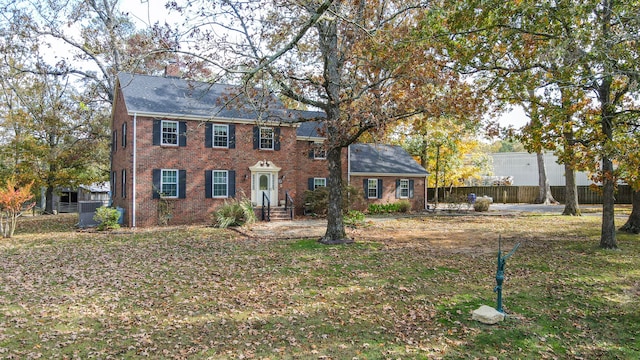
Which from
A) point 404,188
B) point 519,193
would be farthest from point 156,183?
point 519,193

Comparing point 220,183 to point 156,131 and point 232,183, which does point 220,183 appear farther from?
point 156,131

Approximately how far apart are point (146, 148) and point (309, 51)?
29.9 feet

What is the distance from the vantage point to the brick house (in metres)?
18.7

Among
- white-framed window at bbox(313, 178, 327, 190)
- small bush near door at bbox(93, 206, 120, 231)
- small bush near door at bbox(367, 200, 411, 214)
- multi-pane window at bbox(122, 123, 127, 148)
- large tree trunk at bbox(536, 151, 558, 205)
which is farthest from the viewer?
large tree trunk at bbox(536, 151, 558, 205)

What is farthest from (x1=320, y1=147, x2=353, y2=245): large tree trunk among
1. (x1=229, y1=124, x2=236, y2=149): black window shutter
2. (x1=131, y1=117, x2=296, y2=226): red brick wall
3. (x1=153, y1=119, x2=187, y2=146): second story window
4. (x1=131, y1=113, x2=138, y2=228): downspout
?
(x1=131, y1=113, x2=138, y2=228): downspout

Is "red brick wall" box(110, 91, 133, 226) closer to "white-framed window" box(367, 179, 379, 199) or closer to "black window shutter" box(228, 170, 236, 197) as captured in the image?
"black window shutter" box(228, 170, 236, 197)

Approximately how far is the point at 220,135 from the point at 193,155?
1.66 meters

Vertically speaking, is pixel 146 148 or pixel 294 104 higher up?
pixel 294 104

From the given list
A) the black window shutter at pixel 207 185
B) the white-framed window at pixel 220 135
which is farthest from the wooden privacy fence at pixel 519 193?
the black window shutter at pixel 207 185

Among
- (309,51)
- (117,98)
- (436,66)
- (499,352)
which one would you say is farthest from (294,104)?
(499,352)

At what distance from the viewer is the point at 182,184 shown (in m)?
19.5

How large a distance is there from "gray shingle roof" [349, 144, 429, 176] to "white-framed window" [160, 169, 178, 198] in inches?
416

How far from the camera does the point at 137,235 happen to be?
1572cm

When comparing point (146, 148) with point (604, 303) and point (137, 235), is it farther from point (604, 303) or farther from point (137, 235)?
point (604, 303)
